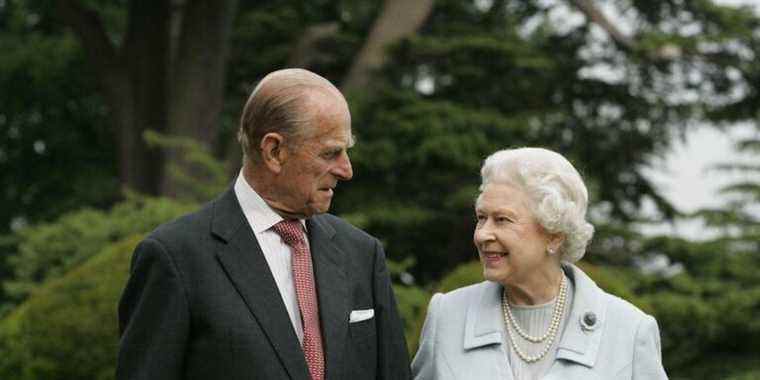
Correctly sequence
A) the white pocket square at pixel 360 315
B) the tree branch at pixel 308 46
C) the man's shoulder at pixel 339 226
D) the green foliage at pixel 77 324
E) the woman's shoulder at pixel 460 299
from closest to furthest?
1. the white pocket square at pixel 360 315
2. the man's shoulder at pixel 339 226
3. the woman's shoulder at pixel 460 299
4. the green foliage at pixel 77 324
5. the tree branch at pixel 308 46

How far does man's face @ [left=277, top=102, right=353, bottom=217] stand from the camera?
9.99 feet

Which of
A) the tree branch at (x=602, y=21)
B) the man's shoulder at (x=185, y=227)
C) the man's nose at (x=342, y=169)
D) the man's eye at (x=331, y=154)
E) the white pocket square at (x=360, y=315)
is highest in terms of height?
the man's eye at (x=331, y=154)

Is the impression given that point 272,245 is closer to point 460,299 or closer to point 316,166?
point 316,166

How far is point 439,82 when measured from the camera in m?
12.5

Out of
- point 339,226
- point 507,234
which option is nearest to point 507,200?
point 507,234

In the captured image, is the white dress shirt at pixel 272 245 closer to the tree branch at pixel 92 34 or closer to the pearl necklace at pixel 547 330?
the pearl necklace at pixel 547 330

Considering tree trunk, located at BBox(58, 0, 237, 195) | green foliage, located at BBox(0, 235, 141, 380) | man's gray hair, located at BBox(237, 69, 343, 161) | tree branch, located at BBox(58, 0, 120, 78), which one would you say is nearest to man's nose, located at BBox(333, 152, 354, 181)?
man's gray hair, located at BBox(237, 69, 343, 161)

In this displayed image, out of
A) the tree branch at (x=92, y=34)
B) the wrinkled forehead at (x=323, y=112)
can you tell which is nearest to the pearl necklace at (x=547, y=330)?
the wrinkled forehead at (x=323, y=112)

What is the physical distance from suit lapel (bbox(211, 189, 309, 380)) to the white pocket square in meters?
0.20

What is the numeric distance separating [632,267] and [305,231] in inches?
355

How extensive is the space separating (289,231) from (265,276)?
14 cm

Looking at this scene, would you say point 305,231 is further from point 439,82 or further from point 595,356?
point 439,82

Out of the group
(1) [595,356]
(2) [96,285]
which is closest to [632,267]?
(2) [96,285]

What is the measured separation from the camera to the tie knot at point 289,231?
3152mm
